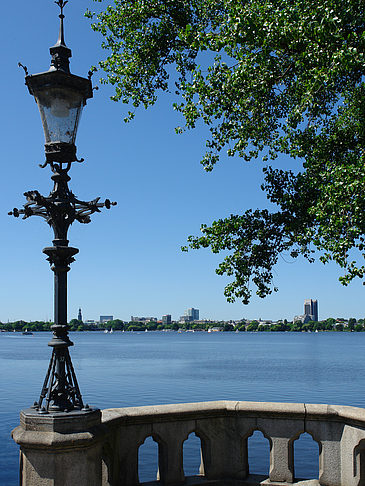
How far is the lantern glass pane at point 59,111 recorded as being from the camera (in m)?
6.06

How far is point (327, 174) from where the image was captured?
28.2ft

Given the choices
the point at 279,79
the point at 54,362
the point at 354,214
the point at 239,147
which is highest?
the point at 279,79

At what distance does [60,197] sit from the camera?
19.8 feet

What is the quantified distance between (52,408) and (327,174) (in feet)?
17.4

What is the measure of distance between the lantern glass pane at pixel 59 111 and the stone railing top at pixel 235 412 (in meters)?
3.18

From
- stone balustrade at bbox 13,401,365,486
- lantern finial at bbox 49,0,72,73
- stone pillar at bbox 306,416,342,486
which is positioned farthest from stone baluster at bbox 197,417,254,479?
lantern finial at bbox 49,0,72,73

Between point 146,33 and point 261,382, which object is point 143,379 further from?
point 146,33

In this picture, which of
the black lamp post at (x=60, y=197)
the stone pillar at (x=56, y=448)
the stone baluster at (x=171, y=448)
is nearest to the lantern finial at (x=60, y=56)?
the black lamp post at (x=60, y=197)

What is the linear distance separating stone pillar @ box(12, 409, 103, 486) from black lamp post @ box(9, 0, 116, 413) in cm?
25

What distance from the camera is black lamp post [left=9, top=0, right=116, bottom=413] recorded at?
570cm

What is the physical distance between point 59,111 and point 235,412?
417cm

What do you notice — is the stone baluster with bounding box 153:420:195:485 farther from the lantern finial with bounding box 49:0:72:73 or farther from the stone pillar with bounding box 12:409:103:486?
the lantern finial with bounding box 49:0:72:73

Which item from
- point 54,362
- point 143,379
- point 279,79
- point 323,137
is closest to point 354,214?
point 323,137

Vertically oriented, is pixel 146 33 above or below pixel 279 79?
above
